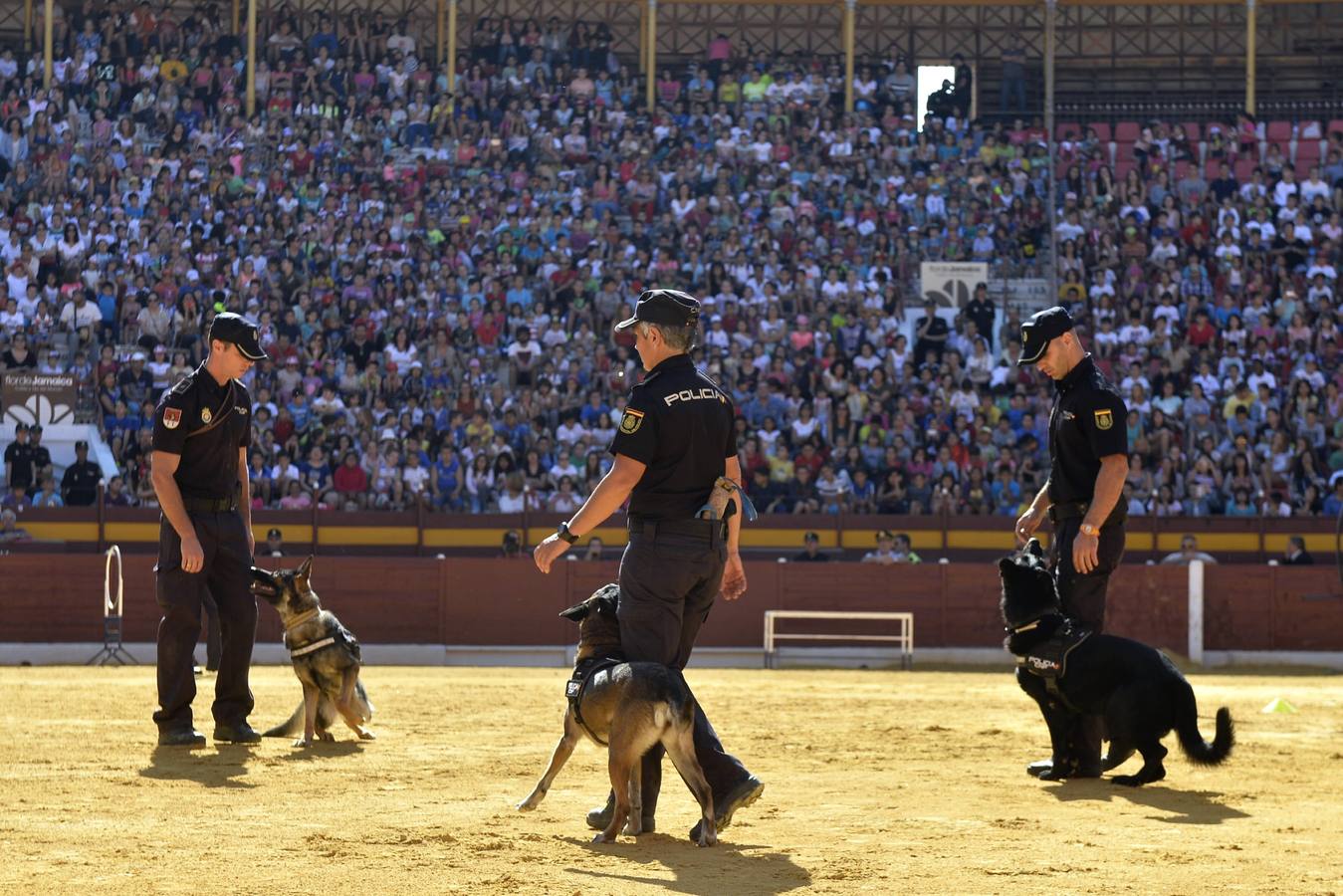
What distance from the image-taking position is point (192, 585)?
8.42 meters

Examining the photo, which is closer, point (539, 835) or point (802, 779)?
point (539, 835)

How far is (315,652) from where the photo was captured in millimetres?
8836

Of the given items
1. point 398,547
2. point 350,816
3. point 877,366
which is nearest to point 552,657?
point 398,547

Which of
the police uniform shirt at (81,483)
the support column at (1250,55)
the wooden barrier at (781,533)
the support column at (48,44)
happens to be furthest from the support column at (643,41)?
the police uniform shirt at (81,483)

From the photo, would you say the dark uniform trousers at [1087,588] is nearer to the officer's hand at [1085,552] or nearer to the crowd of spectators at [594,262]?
the officer's hand at [1085,552]

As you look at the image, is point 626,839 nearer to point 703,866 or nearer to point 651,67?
point 703,866

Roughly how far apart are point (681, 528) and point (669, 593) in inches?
9.3

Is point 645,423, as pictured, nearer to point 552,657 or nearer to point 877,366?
point 552,657

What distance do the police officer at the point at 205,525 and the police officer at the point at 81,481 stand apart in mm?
11863

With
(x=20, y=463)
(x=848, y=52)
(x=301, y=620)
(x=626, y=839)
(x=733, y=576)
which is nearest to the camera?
(x=626, y=839)

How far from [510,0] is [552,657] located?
1543 cm

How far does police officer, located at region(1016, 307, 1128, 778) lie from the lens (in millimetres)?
7766

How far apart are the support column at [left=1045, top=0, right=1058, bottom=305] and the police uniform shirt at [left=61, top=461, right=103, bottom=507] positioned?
13271 millimetres

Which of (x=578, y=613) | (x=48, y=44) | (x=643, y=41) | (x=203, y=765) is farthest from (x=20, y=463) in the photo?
(x=578, y=613)
